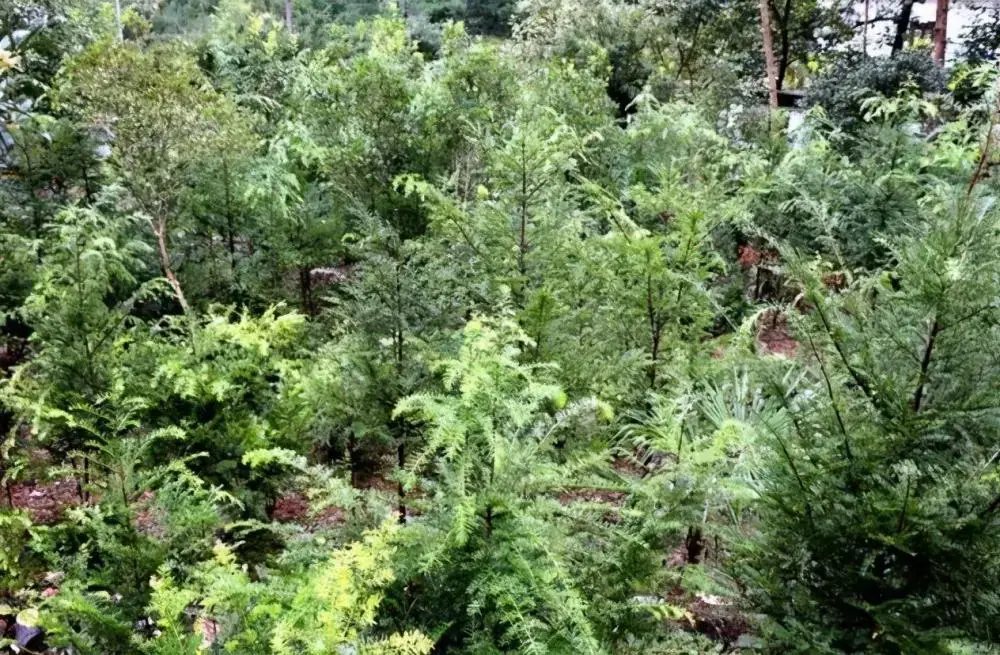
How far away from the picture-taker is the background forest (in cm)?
227

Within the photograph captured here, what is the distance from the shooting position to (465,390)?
2.30 m

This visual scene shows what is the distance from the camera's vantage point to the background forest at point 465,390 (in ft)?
7.46

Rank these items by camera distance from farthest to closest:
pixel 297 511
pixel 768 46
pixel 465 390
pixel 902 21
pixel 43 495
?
1. pixel 902 21
2. pixel 768 46
3. pixel 43 495
4. pixel 297 511
5. pixel 465 390

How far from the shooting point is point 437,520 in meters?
2.43

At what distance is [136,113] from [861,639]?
5.63 m

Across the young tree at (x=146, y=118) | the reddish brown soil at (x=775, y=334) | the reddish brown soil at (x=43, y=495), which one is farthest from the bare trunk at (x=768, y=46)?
the reddish brown soil at (x=43, y=495)

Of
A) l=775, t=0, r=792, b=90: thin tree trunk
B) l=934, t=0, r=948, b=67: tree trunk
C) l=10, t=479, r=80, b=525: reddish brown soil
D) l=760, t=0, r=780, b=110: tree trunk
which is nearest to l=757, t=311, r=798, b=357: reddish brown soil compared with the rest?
l=760, t=0, r=780, b=110: tree trunk

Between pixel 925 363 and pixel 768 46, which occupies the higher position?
pixel 768 46

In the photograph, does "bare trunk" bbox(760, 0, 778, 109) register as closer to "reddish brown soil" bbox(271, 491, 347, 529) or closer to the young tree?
the young tree

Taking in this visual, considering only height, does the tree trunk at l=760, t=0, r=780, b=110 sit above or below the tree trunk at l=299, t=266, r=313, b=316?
above

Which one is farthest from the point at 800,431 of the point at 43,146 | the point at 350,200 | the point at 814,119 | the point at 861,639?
the point at 814,119

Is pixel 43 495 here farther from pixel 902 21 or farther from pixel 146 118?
pixel 902 21

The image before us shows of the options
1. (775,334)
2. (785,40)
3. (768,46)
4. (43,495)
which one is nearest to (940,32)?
(785,40)

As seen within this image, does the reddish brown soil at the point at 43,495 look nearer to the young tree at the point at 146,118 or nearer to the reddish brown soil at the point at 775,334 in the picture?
the young tree at the point at 146,118
